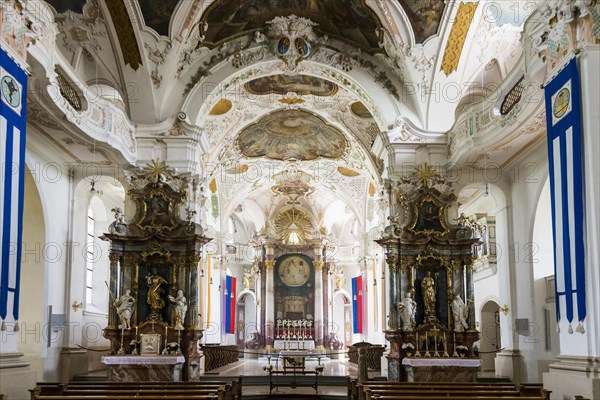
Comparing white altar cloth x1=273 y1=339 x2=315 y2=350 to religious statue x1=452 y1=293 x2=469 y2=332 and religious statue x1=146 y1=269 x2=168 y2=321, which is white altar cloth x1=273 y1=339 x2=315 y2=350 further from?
religious statue x1=452 y1=293 x2=469 y2=332

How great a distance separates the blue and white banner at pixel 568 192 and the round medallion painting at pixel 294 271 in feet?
87.4

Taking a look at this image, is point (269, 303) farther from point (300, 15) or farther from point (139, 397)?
point (139, 397)

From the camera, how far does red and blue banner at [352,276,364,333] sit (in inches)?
1330

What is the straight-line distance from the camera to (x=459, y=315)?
17531 millimetres

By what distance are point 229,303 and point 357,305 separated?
6.11 metres

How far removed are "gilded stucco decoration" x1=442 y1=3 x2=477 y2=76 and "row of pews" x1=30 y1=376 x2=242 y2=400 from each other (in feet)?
32.8

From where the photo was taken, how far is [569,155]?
33.6 feet

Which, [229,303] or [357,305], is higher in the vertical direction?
[229,303]

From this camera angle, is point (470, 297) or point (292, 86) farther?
point (292, 86)

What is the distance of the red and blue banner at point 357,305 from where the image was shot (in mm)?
33781

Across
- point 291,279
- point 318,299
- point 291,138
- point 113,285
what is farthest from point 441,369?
point 291,279

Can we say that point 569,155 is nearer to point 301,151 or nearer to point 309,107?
point 309,107

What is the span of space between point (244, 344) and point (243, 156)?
40.2ft

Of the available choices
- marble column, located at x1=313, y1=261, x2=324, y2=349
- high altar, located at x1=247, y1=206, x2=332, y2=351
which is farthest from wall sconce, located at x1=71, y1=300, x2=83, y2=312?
marble column, located at x1=313, y1=261, x2=324, y2=349
